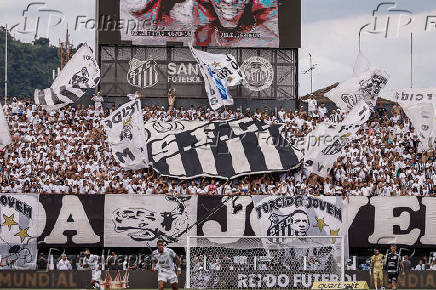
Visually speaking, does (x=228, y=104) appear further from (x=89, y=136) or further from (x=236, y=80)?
(x=89, y=136)

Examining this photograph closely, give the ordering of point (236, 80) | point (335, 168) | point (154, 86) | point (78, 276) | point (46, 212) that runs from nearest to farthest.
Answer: point (78, 276), point (46, 212), point (335, 168), point (236, 80), point (154, 86)

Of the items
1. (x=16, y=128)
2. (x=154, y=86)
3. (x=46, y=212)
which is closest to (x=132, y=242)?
(x=46, y=212)

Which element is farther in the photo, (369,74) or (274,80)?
(274,80)

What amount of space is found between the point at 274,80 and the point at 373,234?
43.1 feet

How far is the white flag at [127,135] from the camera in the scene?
4997cm

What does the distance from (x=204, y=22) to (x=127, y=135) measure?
11057 millimetres

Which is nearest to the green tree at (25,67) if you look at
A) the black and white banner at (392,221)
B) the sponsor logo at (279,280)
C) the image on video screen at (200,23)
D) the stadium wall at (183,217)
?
the image on video screen at (200,23)

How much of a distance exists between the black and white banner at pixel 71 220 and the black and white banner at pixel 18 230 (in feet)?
1.40

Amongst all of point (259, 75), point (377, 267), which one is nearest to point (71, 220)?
point (377, 267)

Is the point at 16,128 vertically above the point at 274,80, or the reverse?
the point at 274,80

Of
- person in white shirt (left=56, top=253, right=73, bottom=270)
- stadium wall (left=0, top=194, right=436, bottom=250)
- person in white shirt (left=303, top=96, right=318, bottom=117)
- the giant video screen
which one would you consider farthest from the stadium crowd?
the giant video screen

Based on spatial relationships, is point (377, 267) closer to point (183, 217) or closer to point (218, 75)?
point (183, 217)

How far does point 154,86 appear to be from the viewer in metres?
57.9

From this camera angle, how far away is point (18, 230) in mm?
46312
